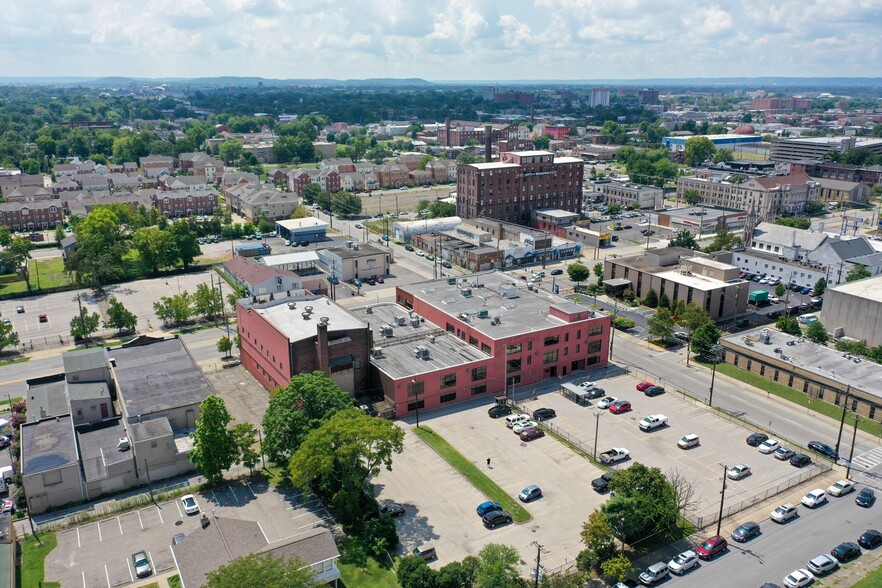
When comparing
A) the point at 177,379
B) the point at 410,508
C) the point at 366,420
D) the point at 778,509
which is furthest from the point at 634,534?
the point at 177,379

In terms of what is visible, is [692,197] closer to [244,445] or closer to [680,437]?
[680,437]

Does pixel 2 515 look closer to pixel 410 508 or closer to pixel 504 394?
pixel 410 508

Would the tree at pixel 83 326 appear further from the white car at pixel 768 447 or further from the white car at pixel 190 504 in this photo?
the white car at pixel 768 447

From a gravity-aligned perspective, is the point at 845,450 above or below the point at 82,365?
below

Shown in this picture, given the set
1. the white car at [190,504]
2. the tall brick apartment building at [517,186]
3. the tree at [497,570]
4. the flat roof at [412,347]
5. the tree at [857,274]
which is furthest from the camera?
the tall brick apartment building at [517,186]

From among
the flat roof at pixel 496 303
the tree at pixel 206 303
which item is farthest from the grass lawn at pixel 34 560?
the tree at pixel 206 303

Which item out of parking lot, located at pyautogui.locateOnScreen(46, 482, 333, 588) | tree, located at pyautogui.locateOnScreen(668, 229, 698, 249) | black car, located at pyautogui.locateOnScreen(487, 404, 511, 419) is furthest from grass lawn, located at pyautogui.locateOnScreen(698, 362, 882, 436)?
parking lot, located at pyautogui.locateOnScreen(46, 482, 333, 588)
